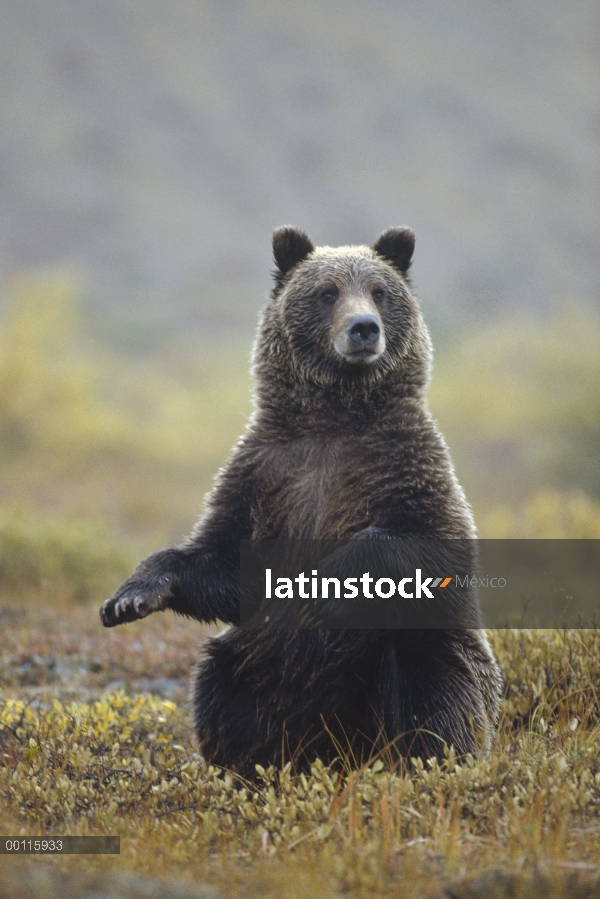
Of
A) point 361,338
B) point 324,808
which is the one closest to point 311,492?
point 361,338

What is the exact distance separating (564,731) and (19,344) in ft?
54.0

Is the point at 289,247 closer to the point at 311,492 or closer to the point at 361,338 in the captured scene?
the point at 361,338

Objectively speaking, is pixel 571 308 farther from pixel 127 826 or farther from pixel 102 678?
pixel 127 826

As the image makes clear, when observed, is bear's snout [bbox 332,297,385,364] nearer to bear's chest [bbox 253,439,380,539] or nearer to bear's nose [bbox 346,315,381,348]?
bear's nose [bbox 346,315,381,348]

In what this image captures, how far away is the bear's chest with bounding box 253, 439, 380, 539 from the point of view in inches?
165

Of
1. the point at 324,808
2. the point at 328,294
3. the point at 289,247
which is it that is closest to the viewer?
the point at 324,808

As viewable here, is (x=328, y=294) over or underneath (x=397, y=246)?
underneath

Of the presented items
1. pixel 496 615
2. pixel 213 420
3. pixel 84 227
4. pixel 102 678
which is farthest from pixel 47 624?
pixel 84 227

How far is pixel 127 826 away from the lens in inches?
133

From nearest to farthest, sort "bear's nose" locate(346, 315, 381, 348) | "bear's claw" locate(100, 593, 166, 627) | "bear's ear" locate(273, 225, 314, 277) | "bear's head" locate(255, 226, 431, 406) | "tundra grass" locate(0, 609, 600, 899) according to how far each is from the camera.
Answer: "tundra grass" locate(0, 609, 600, 899) < "bear's claw" locate(100, 593, 166, 627) < "bear's nose" locate(346, 315, 381, 348) < "bear's head" locate(255, 226, 431, 406) < "bear's ear" locate(273, 225, 314, 277)

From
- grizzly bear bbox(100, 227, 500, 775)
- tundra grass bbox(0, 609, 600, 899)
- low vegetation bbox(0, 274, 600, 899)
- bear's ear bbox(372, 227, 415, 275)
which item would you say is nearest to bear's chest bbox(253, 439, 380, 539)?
grizzly bear bbox(100, 227, 500, 775)

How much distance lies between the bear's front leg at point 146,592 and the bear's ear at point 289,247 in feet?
5.77

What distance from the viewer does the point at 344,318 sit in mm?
4480

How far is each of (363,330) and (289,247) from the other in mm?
967
